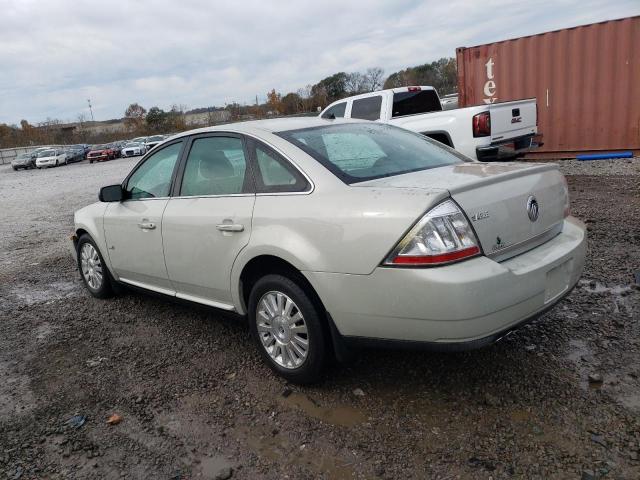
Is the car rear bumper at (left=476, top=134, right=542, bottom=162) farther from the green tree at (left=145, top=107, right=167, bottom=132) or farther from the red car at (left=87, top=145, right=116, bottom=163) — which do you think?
the green tree at (left=145, top=107, right=167, bottom=132)

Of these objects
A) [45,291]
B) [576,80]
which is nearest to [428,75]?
[576,80]

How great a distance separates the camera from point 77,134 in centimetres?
7538

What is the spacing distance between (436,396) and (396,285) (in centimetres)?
87

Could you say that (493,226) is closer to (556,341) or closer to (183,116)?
(556,341)

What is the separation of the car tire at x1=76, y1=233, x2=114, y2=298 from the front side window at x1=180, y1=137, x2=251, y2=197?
5.46ft

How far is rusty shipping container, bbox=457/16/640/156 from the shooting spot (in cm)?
1042

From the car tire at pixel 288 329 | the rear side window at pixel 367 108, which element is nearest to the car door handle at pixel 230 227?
the car tire at pixel 288 329

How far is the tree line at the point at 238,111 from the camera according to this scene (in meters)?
53.0

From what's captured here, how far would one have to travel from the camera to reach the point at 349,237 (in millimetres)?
2721

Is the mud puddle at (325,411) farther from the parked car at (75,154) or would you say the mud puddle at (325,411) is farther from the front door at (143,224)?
the parked car at (75,154)

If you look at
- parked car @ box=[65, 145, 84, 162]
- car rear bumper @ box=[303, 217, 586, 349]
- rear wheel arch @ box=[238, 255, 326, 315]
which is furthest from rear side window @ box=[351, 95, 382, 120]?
parked car @ box=[65, 145, 84, 162]

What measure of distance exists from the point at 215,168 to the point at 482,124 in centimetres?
550

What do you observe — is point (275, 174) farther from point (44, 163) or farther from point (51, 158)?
point (51, 158)

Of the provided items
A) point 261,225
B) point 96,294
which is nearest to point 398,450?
point 261,225
